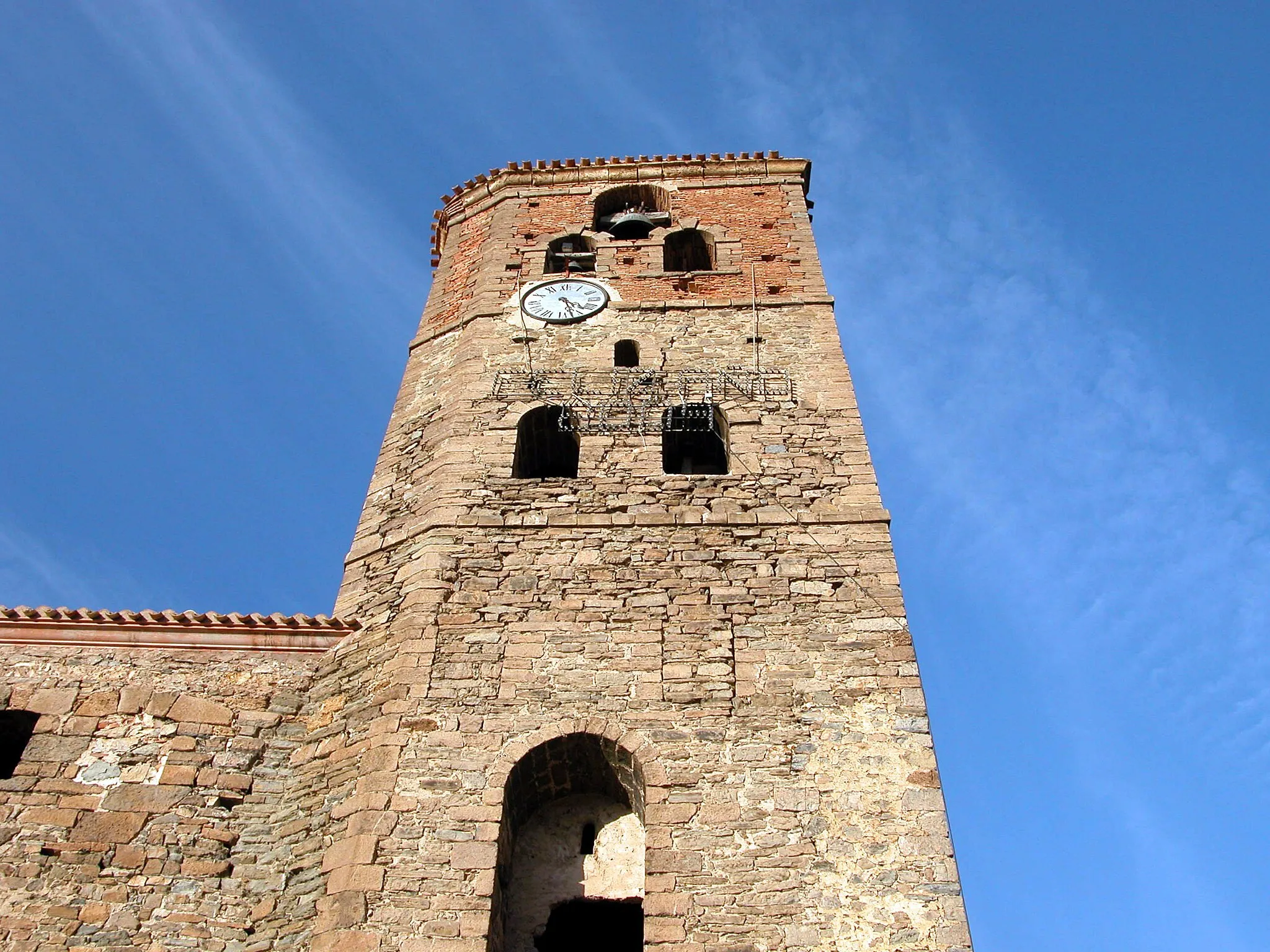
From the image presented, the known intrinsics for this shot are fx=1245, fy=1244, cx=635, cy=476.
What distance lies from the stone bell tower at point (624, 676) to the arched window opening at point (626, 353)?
0.04 m

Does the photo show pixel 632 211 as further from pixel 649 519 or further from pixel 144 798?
pixel 144 798

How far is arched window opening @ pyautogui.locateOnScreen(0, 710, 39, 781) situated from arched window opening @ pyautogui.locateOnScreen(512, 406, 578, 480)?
15.3 ft

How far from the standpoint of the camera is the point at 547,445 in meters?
12.4

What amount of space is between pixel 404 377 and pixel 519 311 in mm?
1489

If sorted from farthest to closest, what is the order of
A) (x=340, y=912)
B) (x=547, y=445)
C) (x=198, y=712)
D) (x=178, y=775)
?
(x=547, y=445), (x=198, y=712), (x=178, y=775), (x=340, y=912)

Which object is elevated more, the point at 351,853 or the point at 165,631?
the point at 165,631

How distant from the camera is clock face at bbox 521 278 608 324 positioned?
13859mm

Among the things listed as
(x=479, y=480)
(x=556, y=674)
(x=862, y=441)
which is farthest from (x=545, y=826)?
(x=862, y=441)

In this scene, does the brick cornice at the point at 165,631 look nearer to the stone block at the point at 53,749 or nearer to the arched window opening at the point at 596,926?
the stone block at the point at 53,749

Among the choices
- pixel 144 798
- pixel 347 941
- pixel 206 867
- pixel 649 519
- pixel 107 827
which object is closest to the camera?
pixel 347 941

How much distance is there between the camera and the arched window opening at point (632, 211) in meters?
16.6

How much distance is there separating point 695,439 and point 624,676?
12.8 feet

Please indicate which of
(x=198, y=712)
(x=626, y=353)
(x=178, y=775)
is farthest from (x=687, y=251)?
(x=178, y=775)

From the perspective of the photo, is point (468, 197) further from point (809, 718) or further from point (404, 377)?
point (809, 718)
